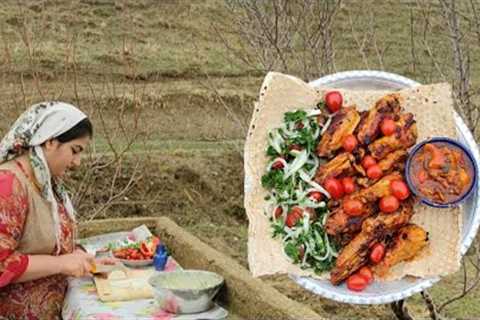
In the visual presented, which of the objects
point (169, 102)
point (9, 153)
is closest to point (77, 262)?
point (9, 153)

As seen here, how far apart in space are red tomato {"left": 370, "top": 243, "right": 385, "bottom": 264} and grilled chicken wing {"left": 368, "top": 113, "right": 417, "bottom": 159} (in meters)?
0.23

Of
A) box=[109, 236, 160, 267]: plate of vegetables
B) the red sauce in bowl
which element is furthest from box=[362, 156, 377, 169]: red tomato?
box=[109, 236, 160, 267]: plate of vegetables

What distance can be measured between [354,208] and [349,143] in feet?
0.58

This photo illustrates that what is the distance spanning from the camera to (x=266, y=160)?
85.3 inches

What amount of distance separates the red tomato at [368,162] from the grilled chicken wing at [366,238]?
0.46ft

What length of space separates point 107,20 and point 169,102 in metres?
3.19

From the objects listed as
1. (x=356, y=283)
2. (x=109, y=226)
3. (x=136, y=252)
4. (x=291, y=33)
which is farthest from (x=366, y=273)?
(x=291, y=33)

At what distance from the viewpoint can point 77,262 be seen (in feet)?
9.50

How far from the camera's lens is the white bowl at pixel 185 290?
9.33 feet

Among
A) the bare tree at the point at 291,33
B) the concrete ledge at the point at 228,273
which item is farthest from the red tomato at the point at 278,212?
the bare tree at the point at 291,33

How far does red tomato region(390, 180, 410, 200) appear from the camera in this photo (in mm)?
2010

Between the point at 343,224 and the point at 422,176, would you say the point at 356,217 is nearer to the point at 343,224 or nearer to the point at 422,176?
the point at 343,224

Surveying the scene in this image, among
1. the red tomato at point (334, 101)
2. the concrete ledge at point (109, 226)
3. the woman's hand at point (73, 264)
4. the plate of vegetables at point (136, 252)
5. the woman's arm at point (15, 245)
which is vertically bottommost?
the concrete ledge at point (109, 226)

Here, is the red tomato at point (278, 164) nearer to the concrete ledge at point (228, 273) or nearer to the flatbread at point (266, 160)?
the flatbread at point (266, 160)
